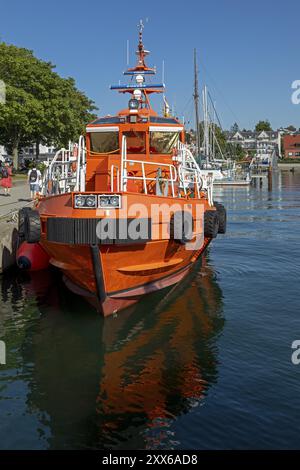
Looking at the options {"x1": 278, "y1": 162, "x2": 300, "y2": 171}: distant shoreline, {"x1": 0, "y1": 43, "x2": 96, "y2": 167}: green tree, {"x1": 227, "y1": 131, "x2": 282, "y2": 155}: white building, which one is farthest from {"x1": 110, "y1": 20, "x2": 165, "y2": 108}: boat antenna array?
{"x1": 227, "y1": 131, "x2": 282, "y2": 155}: white building

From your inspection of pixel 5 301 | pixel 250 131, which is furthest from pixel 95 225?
pixel 250 131

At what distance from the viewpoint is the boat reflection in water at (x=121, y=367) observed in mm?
5312

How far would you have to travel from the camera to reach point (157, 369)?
678cm

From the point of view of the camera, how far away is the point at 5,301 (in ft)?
33.5

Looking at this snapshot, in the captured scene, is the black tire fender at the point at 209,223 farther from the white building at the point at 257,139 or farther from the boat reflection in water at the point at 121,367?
the white building at the point at 257,139

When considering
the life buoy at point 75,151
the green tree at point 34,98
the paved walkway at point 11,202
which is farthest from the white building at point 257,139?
the life buoy at point 75,151

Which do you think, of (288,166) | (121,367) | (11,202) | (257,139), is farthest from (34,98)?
(257,139)

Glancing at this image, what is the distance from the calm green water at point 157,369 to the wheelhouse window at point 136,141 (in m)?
3.32

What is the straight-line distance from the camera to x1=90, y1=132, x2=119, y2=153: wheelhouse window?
36.0ft

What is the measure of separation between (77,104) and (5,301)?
41.6 meters

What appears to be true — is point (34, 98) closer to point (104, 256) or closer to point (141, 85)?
point (141, 85)

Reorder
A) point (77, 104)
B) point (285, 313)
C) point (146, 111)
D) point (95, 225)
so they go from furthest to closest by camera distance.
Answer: point (77, 104) → point (146, 111) → point (285, 313) → point (95, 225)

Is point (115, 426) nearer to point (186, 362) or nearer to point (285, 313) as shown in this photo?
point (186, 362)

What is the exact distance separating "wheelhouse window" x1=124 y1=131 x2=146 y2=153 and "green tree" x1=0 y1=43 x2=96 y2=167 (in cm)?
2183
